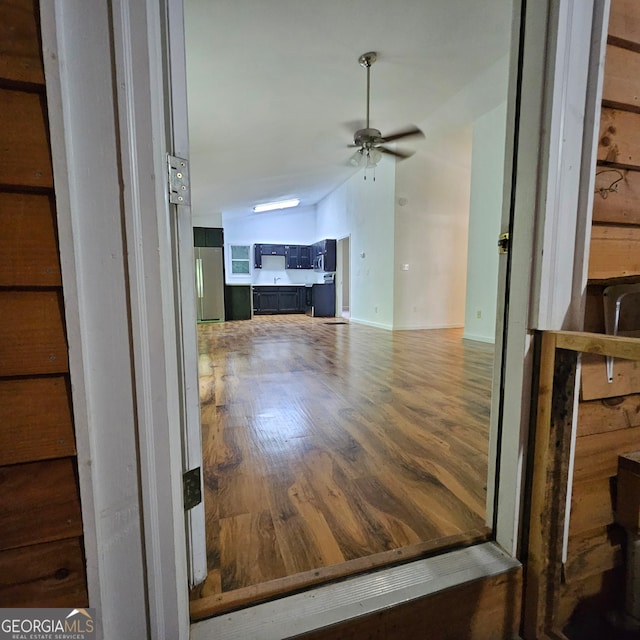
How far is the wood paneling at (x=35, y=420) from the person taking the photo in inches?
19.4

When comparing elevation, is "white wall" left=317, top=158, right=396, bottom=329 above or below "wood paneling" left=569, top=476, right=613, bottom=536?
above

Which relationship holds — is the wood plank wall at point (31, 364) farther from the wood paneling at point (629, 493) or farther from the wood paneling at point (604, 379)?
the wood paneling at point (629, 493)

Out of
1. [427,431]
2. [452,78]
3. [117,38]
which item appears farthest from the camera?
[452,78]

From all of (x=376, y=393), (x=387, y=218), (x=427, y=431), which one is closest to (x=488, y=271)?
(x=387, y=218)

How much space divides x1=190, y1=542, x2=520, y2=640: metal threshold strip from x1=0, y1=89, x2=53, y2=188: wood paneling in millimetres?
882

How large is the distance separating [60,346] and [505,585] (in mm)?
1126

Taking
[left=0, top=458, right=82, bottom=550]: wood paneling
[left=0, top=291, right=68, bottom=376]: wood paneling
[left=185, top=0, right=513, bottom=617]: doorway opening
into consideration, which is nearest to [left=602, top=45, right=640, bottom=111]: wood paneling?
[left=185, top=0, right=513, bottom=617]: doorway opening

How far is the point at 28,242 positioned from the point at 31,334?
0.14 m

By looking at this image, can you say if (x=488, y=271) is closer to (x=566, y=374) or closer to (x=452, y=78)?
(x=452, y=78)

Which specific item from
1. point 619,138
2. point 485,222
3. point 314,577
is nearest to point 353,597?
point 314,577

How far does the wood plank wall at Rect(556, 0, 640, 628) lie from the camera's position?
30.7 inches

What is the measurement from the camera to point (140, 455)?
0.56m

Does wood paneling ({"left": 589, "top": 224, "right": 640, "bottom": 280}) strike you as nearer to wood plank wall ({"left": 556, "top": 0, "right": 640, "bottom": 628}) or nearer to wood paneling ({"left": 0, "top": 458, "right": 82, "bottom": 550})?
wood plank wall ({"left": 556, "top": 0, "right": 640, "bottom": 628})

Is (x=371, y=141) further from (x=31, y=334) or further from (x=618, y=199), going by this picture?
(x=31, y=334)
